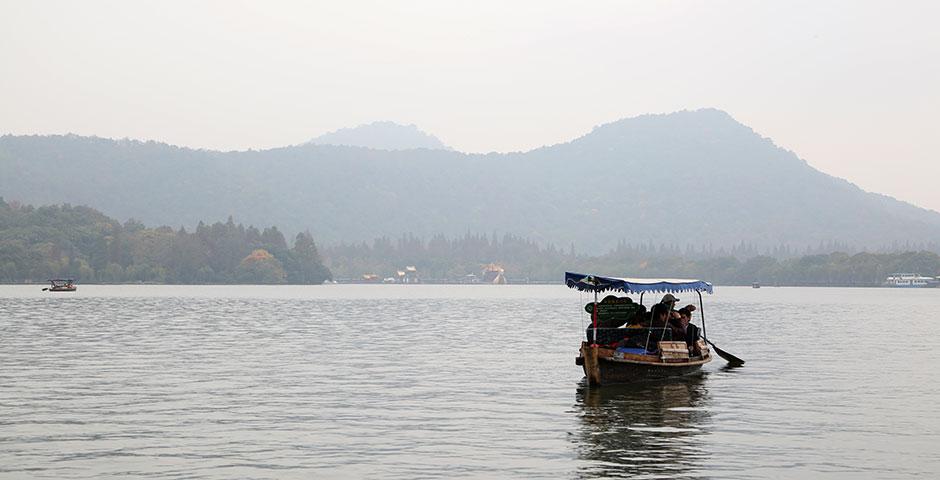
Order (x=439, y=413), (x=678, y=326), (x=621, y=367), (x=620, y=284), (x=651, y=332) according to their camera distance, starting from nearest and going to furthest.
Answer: (x=439, y=413), (x=621, y=367), (x=620, y=284), (x=651, y=332), (x=678, y=326)

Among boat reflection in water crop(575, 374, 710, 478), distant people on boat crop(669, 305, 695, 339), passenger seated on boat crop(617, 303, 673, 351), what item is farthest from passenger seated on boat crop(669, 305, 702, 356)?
boat reflection in water crop(575, 374, 710, 478)

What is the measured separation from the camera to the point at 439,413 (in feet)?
114

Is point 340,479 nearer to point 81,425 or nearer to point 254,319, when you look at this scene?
point 81,425

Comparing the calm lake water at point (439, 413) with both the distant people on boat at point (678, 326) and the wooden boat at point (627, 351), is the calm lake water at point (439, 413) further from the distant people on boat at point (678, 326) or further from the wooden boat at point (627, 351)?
→ the distant people on boat at point (678, 326)

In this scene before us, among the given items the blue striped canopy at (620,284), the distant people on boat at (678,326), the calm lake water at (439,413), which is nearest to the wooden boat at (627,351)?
the blue striped canopy at (620,284)

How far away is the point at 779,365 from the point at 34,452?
37.8 m

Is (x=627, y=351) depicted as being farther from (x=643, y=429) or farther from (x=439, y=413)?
(x=643, y=429)

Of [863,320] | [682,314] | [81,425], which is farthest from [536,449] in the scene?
[863,320]

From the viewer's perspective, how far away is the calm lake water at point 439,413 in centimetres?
2594

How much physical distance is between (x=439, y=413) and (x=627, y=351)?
1079 cm

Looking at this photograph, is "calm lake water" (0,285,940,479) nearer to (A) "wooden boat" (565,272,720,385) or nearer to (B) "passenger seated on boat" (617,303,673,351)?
(A) "wooden boat" (565,272,720,385)

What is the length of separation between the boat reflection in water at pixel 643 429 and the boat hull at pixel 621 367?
0.36 metres

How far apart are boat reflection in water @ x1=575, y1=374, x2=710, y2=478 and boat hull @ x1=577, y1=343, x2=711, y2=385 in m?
0.36

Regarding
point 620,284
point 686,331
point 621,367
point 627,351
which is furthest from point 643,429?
point 686,331
